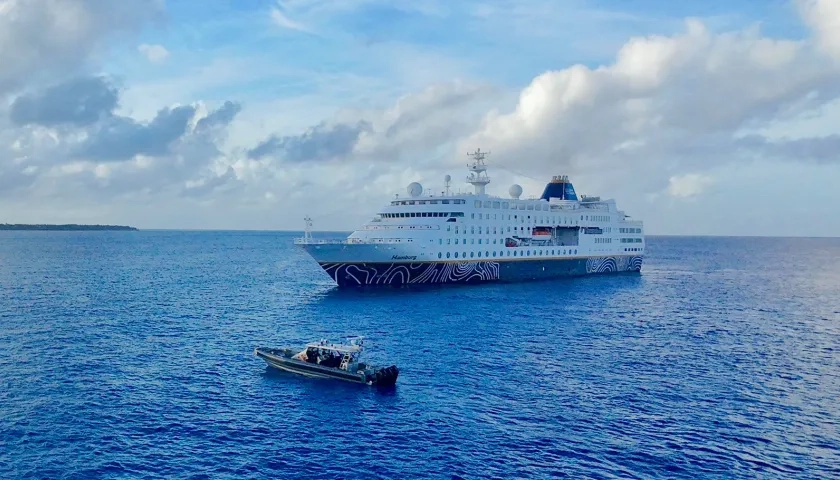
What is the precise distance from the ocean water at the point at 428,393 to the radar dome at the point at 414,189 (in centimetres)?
2745

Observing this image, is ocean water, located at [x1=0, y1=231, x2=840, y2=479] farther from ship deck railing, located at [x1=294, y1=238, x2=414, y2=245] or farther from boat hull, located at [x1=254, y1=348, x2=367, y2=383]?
ship deck railing, located at [x1=294, y1=238, x2=414, y2=245]

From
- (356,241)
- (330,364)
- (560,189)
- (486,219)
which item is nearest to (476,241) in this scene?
(486,219)

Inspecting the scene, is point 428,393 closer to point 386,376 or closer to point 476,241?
point 386,376

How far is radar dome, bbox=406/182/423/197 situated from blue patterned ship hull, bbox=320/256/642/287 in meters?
15.6

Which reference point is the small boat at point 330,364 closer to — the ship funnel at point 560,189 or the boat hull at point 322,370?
the boat hull at point 322,370

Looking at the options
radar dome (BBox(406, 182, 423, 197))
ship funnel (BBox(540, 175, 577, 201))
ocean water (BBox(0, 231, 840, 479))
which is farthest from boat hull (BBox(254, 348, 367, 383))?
ship funnel (BBox(540, 175, 577, 201))

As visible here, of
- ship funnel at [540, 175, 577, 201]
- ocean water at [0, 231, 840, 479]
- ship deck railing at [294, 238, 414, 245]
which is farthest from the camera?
ship funnel at [540, 175, 577, 201]

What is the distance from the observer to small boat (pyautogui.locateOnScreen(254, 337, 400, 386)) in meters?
39.5

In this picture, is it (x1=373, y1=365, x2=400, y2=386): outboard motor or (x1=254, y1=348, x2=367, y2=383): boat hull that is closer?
(x1=373, y1=365, x2=400, y2=386): outboard motor

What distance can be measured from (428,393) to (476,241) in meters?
56.8

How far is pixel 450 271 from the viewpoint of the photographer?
89750 mm

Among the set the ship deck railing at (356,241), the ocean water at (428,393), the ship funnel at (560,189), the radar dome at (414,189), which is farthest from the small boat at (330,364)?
the ship funnel at (560,189)

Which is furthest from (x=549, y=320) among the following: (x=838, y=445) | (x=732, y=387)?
(x=838, y=445)

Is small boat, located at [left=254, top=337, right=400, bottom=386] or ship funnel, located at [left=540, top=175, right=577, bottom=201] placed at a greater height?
ship funnel, located at [left=540, top=175, right=577, bottom=201]
